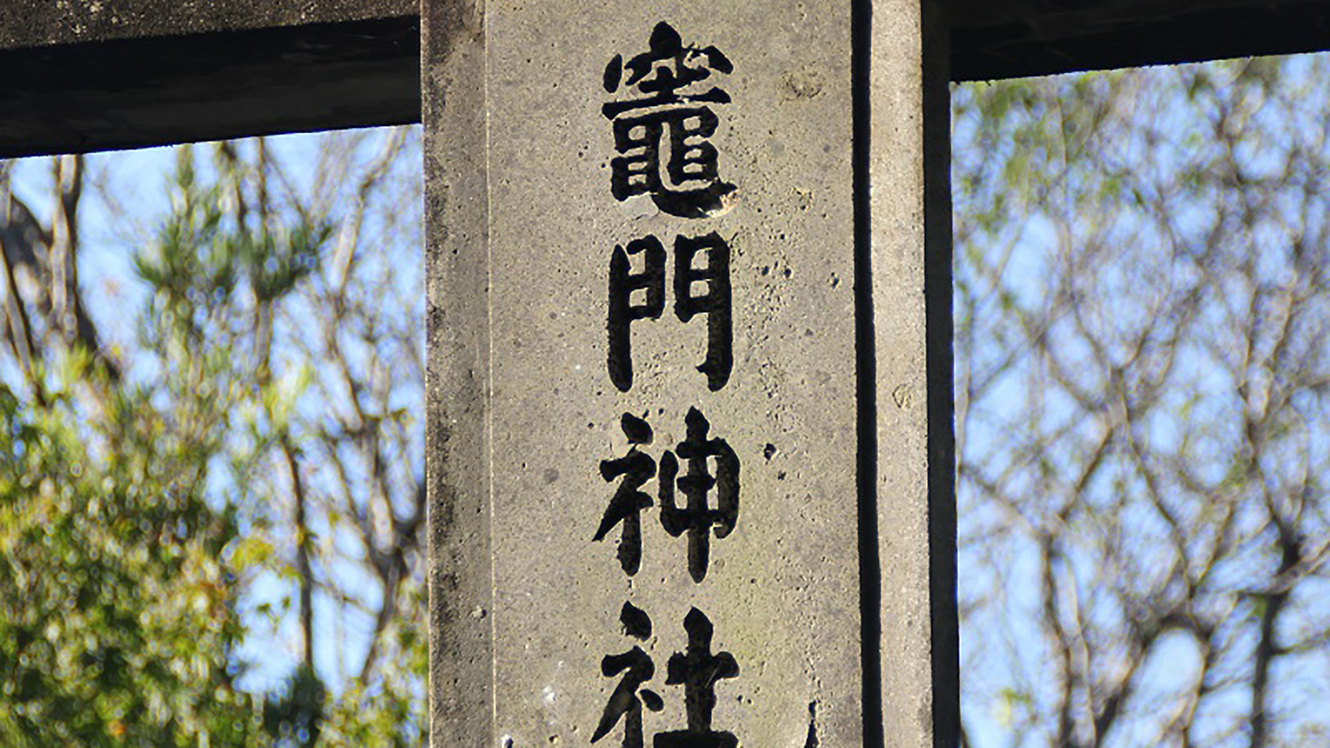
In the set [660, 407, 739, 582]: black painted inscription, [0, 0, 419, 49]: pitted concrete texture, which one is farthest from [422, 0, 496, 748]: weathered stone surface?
[660, 407, 739, 582]: black painted inscription

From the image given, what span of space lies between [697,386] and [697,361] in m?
0.03

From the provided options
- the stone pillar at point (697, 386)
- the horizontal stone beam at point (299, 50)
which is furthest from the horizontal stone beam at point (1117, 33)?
the stone pillar at point (697, 386)

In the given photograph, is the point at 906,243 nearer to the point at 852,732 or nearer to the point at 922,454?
the point at 922,454

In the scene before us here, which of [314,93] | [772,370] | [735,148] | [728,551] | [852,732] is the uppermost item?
[314,93]

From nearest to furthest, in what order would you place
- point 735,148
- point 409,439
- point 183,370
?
point 735,148
point 183,370
point 409,439

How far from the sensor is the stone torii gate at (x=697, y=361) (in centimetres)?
218

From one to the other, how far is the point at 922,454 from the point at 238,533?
363 centimetres

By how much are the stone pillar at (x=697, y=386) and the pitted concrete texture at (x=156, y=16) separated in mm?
253

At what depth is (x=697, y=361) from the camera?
7.45 ft

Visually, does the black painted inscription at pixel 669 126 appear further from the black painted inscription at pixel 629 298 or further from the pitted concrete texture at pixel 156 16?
the pitted concrete texture at pixel 156 16

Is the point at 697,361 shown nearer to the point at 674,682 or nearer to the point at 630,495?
the point at 630,495

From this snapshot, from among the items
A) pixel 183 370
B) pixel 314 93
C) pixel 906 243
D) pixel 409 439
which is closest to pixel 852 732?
pixel 906 243

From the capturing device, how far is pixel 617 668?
2.23m

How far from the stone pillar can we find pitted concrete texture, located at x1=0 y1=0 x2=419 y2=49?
253mm
